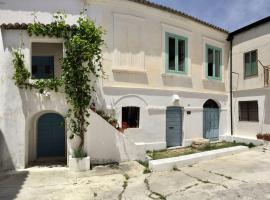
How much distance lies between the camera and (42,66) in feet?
42.0

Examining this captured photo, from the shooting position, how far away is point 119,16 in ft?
40.2

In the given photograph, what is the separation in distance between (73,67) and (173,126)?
6624 mm

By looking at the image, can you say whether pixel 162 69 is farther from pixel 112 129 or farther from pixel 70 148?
pixel 70 148

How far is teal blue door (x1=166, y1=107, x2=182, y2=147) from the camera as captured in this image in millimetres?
14021

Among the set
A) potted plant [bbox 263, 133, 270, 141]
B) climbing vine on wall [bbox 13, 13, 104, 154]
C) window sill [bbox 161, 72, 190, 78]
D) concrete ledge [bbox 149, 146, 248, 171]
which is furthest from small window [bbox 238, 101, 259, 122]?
climbing vine on wall [bbox 13, 13, 104, 154]

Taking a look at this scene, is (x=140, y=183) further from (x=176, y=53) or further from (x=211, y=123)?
(x=211, y=123)

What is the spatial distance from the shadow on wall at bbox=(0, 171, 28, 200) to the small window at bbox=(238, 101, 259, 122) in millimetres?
12783

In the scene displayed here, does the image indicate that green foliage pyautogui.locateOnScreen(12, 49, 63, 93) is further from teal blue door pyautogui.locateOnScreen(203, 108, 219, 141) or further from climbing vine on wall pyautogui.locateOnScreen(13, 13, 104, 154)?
teal blue door pyautogui.locateOnScreen(203, 108, 219, 141)

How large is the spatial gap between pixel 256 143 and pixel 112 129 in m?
8.73

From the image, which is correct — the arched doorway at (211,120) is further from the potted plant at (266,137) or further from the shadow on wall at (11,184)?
the shadow on wall at (11,184)

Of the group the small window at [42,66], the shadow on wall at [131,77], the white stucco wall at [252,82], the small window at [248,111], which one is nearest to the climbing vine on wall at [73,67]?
the shadow on wall at [131,77]

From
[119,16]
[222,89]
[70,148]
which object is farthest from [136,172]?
[222,89]

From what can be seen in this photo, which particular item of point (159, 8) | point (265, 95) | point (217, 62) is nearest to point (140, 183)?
point (159, 8)

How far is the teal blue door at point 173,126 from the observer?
1402 cm
